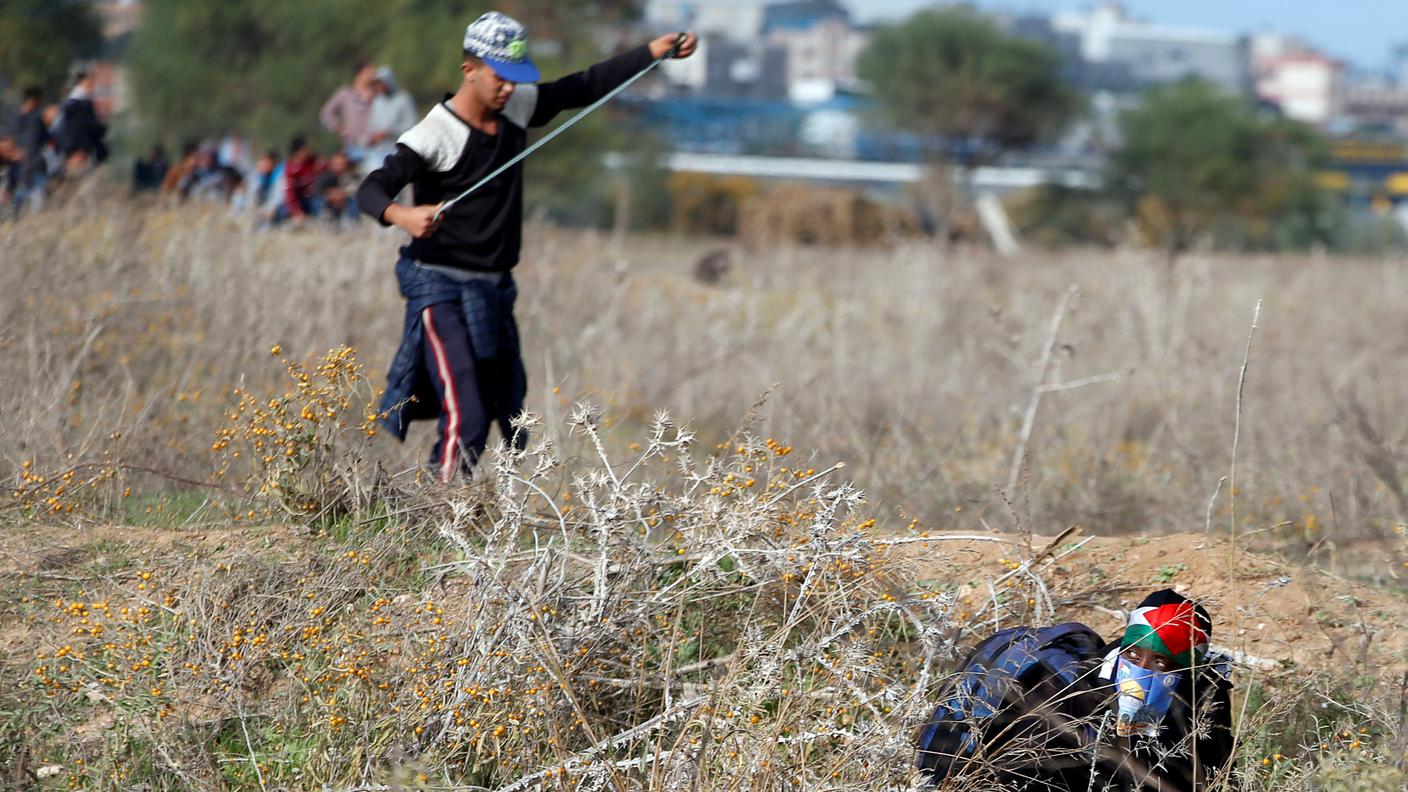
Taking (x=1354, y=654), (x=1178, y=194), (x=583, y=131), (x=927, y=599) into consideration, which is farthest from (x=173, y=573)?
(x=1178, y=194)

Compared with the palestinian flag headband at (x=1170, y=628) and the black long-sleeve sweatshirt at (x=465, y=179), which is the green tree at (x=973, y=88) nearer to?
the black long-sleeve sweatshirt at (x=465, y=179)

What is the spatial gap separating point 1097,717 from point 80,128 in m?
10.6

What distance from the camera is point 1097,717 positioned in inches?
153

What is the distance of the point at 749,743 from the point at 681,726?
0.74 feet

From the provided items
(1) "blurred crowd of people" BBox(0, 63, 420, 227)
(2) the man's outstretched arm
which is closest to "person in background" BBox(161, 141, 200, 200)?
(1) "blurred crowd of people" BBox(0, 63, 420, 227)

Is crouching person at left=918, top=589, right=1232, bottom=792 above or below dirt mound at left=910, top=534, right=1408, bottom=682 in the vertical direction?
above

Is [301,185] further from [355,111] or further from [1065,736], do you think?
[1065,736]

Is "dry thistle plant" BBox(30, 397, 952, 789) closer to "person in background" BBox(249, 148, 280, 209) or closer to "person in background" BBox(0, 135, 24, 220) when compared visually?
"person in background" BBox(0, 135, 24, 220)

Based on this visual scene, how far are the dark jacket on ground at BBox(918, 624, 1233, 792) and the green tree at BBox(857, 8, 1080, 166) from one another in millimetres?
52897

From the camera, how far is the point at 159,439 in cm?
593

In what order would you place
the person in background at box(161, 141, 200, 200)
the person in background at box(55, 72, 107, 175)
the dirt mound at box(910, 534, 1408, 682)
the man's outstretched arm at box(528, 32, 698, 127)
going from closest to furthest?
the dirt mound at box(910, 534, 1408, 682) → the man's outstretched arm at box(528, 32, 698, 127) → the person in background at box(55, 72, 107, 175) → the person in background at box(161, 141, 200, 200)

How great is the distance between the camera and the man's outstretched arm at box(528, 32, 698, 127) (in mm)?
5473

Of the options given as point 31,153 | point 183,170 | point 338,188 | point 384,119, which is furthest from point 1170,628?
point 183,170

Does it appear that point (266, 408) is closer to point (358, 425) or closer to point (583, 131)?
point (358, 425)
